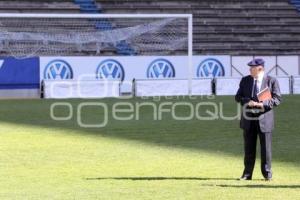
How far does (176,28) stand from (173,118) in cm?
1550

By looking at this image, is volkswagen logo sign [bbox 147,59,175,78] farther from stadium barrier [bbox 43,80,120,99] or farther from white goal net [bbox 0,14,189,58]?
stadium barrier [bbox 43,80,120,99]

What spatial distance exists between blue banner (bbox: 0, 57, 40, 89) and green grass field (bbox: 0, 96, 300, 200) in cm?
837

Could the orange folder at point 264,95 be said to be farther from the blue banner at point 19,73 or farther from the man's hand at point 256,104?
the blue banner at point 19,73

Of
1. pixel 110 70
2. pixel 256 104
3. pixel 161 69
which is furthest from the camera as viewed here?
pixel 161 69

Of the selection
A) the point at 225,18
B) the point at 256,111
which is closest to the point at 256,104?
the point at 256,111

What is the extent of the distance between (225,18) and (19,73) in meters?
14.1

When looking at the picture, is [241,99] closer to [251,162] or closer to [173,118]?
[251,162]

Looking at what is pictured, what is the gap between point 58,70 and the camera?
115ft

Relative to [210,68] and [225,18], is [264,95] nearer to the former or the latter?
[210,68]

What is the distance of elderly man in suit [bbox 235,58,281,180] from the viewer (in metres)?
13.1

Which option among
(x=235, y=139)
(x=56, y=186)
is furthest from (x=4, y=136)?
(x=56, y=186)

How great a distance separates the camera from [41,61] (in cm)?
3494

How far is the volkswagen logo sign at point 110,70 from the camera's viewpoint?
117ft

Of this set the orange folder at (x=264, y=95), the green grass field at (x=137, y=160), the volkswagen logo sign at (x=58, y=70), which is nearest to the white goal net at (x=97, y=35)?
the volkswagen logo sign at (x=58, y=70)
